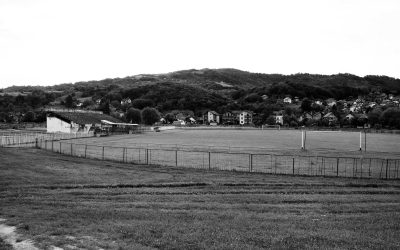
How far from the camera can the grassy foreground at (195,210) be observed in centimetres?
966

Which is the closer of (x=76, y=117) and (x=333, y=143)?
(x=333, y=143)

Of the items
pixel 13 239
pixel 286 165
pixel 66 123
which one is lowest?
pixel 286 165

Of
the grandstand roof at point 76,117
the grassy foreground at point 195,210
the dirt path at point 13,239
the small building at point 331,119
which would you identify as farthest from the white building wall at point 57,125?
the small building at point 331,119

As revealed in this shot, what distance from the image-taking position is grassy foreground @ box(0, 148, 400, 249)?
9656 millimetres

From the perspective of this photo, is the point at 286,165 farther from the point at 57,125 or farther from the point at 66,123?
the point at 57,125

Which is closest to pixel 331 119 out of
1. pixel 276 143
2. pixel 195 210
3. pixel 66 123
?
pixel 276 143

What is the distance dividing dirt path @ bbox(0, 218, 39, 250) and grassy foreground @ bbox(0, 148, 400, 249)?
0.81ft

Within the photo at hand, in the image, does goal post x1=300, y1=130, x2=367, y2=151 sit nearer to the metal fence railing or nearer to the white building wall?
the metal fence railing

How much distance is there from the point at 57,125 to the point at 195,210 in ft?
261

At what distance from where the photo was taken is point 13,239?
30.5ft

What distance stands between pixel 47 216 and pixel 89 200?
3.73 metres

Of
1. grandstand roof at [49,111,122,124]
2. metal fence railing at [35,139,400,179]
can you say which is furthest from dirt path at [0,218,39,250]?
grandstand roof at [49,111,122,124]

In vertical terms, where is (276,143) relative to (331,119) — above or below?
below

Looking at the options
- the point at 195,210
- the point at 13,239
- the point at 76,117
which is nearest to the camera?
the point at 13,239
